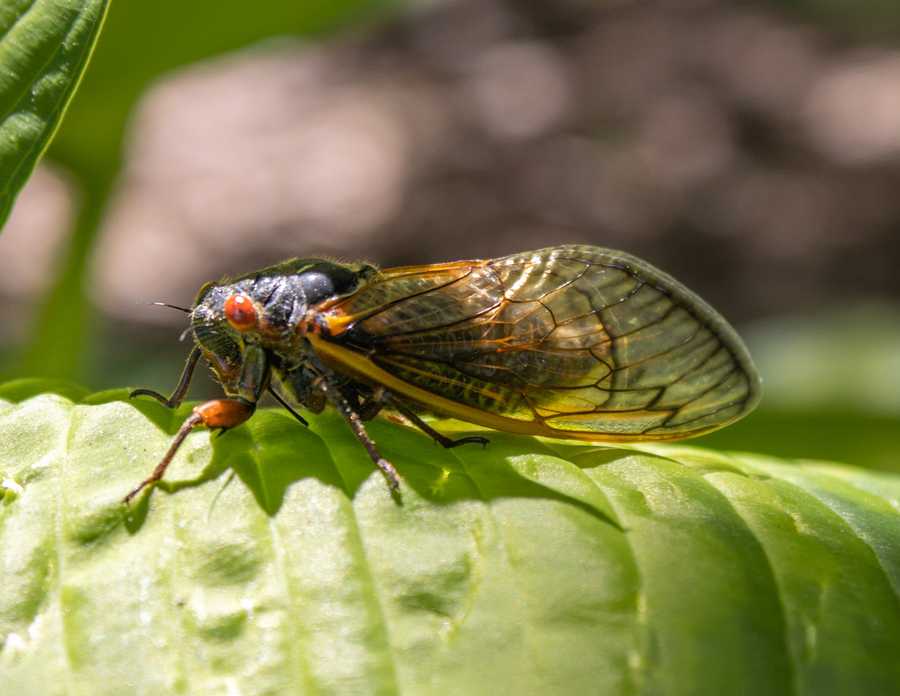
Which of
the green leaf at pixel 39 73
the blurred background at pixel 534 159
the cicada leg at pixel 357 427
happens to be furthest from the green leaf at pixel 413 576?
the blurred background at pixel 534 159

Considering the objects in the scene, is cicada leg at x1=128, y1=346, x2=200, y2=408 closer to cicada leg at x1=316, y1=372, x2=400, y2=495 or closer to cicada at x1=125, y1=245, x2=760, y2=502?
cicada at x1=125, y1=245, x2=760, y2=502

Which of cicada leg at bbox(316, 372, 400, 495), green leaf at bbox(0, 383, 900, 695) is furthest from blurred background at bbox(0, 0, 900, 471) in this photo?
green leaf at bbox(0, 383, 900, 695)

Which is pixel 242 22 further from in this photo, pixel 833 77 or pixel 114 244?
pixel 833 77

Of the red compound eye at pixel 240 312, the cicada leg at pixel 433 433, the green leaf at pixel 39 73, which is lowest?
the cicada leg at pixel 433 433

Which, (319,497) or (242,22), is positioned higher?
(242,22)

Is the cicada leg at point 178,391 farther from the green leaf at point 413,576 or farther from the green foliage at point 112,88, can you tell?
the green foliage at point 112,88

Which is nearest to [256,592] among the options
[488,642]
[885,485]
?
[488,642]

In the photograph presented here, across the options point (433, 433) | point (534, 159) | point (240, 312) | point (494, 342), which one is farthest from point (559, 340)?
point (534, 159)

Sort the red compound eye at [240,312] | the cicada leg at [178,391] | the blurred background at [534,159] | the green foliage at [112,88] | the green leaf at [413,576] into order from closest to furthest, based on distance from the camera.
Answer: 1. the green leaf at [413,576]
2. the cicada leg at [178,391]
3. the red compound eye at [240,312]
4. the green foliage at [112,88]
5. the blurred background at [534,159]
